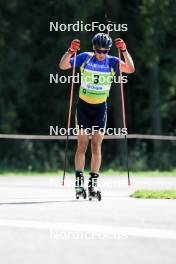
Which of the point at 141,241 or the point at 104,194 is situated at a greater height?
the point at 104,194

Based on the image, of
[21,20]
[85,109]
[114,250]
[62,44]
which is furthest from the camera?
→ [21,20]

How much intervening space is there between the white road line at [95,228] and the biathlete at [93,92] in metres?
2.45

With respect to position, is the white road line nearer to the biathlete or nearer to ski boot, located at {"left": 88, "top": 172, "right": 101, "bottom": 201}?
ski boot, located at {"left": 88, "top": 172, "right": 101, "bottom": 201}

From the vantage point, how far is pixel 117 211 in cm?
1238

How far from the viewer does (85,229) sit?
35.0 feet

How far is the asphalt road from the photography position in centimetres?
908

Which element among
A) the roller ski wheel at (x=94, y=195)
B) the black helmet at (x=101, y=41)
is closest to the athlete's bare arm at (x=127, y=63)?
the black helmet at (x=101, y=41)

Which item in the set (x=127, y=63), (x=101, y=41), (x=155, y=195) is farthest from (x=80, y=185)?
(x=101, y=41)

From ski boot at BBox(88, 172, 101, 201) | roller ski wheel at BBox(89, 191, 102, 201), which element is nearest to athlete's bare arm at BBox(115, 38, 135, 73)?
ski boot at BBox(88, 172, 101, 201)

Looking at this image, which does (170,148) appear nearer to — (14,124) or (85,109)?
(14,124)

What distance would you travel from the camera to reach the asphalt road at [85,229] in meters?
9.08

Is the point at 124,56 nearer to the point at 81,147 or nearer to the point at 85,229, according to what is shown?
the point at 81,147

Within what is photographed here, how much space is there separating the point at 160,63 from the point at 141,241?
29194 millimetres

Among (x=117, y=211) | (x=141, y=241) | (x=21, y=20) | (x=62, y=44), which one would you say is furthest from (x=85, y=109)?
(x=21, y=20)
